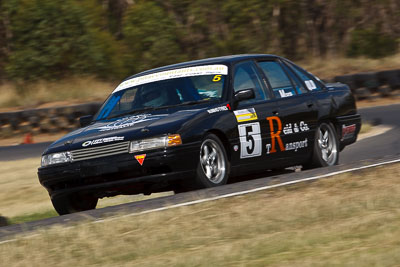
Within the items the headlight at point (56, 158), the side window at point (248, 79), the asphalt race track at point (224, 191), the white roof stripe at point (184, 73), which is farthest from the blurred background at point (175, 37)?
the headlight at point (56, 158)

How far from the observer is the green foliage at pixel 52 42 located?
2483cm

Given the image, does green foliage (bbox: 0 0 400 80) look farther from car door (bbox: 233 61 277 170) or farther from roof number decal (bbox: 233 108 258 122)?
roof number decal (bbox: 233 108 258 122)

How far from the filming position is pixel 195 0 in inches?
1067

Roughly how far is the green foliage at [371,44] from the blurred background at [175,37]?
1.2 inches

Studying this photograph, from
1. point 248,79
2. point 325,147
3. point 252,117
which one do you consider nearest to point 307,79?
point 325,147

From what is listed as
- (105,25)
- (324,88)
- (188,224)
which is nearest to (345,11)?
(105,25)

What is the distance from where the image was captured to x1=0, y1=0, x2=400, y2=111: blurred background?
24.6 metres

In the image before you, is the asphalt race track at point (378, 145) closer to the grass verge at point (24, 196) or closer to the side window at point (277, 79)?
the side window at point (277, 79)

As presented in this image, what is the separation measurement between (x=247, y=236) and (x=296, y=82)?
13.0ft

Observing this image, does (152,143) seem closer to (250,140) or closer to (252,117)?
(250,140)

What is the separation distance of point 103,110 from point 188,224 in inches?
122

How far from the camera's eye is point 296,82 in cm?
877

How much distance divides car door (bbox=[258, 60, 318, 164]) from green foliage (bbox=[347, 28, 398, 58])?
16599 millimetres

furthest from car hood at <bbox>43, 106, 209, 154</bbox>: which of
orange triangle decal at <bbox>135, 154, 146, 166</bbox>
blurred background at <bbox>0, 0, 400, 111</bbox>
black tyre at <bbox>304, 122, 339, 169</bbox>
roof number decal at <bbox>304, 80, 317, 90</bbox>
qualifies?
blurred background at <bbox>0, 0, 400, 111</bbox>
